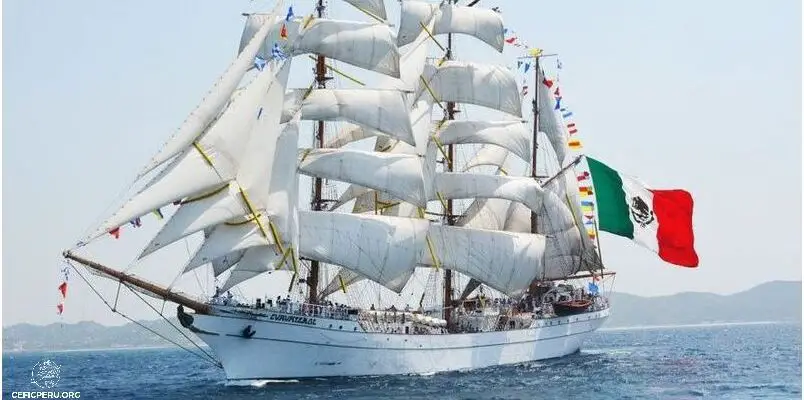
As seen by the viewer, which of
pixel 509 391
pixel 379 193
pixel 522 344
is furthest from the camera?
pixel 522 344

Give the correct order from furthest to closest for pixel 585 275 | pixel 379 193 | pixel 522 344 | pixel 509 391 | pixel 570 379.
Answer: pixel 585 275, pixel 522 344, pixel 379 193, pixel 570 379, pixel 509 391

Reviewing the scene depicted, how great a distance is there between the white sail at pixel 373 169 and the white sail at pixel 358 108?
4.66 ft

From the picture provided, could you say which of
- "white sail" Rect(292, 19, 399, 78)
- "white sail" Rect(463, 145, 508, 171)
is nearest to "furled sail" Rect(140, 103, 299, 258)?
"white sail" Rect(292, 19, 399, 78)

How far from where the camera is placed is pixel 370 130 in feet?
A: 180

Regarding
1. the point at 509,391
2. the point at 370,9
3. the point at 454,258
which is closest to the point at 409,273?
the point at 454,258

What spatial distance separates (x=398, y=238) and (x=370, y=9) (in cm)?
1239

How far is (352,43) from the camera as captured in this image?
178 feet

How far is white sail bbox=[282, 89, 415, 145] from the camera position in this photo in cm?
5297

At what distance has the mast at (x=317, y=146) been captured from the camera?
52.8m

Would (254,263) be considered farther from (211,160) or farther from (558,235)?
(558,235)

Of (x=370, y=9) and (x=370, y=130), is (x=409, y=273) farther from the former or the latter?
(x=370, y=9)

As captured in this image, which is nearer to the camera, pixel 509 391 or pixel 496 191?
pixel 509 391

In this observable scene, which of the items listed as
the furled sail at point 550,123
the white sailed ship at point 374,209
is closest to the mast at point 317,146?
the white sailed ship at point 374,209

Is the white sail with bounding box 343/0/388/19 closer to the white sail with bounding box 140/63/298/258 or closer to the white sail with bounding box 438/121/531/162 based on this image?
the white sail with bounding box 140/63/298/258
